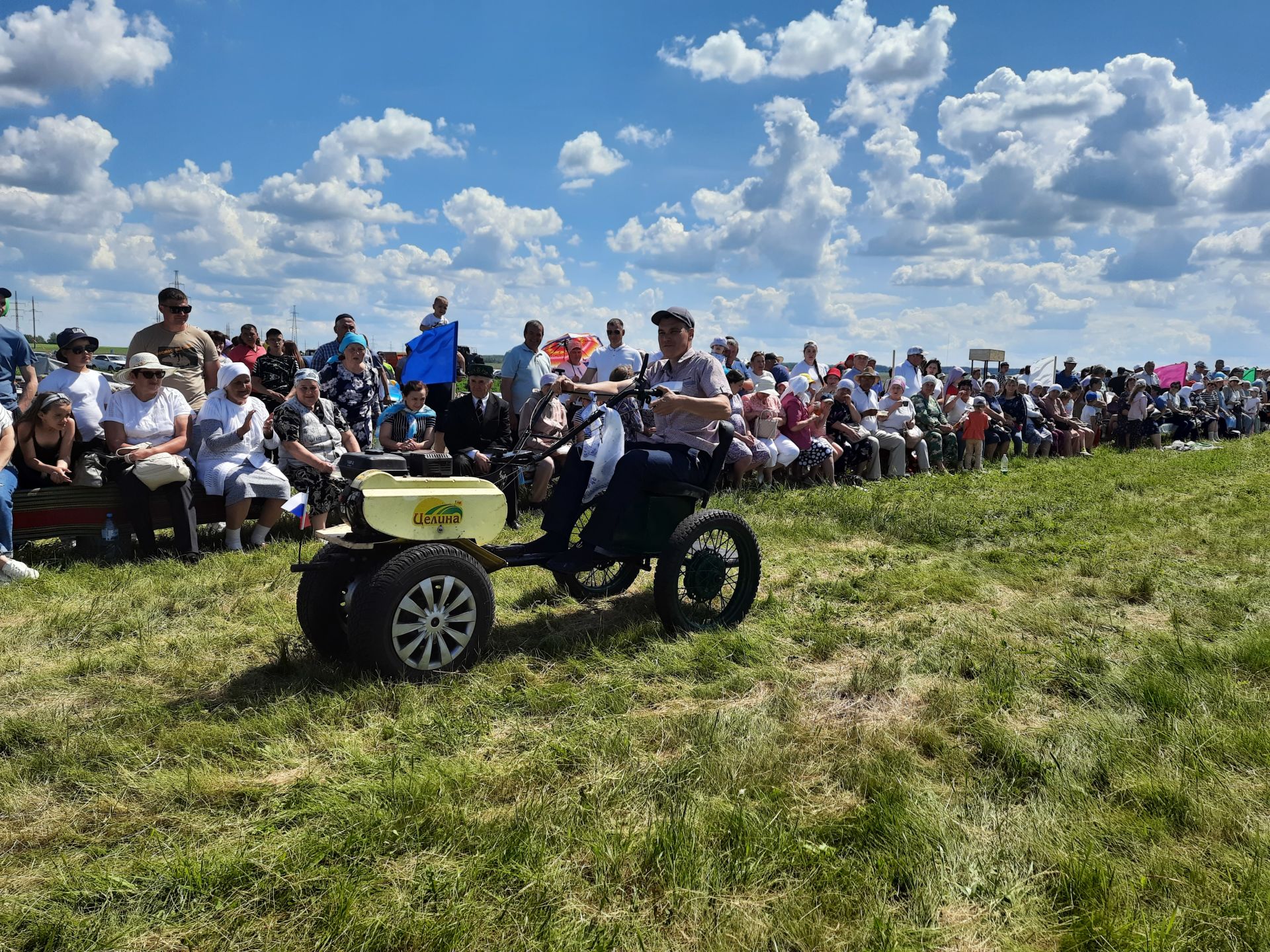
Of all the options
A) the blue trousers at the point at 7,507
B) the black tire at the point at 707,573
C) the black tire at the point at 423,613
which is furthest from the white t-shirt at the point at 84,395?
the black tire at the point at 707,573

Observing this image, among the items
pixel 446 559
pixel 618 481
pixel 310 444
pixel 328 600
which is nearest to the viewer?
pixel 446 559

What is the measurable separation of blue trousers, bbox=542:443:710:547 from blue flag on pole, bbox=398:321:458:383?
5.14m

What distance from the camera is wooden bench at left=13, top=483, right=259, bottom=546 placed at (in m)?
6.21

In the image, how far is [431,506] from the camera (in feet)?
12.8

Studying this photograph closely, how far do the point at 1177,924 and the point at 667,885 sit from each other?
50.7 inches

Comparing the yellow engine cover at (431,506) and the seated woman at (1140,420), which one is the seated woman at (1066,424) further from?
the yellow engine cover at (431,506)

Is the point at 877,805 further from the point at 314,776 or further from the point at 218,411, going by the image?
the point at 218,411

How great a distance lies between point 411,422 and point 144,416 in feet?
6.76

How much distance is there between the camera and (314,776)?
2.99 m

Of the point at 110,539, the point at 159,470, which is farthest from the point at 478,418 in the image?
the point at 110,539

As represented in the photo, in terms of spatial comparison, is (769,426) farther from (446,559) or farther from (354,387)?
(446,559)

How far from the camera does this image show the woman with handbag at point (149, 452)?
252 inches

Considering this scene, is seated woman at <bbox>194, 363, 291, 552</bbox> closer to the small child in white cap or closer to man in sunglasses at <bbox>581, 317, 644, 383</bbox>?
man in sunglasses at <bbox>581, 317, 644, 383</bbox>

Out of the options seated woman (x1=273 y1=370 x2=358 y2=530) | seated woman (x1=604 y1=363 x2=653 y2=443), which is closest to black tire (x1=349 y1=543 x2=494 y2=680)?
seated woman (x1=604 y1=363 x2=653 y2=443)
